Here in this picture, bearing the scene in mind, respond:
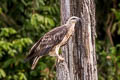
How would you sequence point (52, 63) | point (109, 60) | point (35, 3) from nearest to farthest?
1. point (35, 3)
2. point (52, 63)
3. point (109, 60)

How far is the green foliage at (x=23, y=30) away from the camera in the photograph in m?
6.35

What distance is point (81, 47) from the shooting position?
136 inches

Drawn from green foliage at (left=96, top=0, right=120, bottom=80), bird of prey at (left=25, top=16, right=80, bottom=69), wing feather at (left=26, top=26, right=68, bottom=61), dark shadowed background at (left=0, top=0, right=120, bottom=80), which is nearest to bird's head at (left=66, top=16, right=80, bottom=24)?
bird of prey at (left=25, top=16, right=80, bottom=69)

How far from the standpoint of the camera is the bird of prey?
3576mm

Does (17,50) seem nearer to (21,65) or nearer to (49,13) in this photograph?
(21,65)

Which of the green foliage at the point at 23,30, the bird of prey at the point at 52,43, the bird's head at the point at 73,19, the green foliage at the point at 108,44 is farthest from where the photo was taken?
the green foliage at the point at 108,44

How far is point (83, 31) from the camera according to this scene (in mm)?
3475

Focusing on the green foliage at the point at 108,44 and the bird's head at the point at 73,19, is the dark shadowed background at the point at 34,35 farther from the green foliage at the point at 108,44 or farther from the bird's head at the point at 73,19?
the bird's head at the point at 73,19

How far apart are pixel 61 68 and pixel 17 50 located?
3.26m

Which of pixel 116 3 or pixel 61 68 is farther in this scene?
pixel 116 3

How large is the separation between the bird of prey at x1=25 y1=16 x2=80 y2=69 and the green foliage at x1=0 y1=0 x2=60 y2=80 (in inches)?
95.0

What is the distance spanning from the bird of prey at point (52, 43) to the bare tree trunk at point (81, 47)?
7cm

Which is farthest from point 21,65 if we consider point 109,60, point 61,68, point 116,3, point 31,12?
point 61,68

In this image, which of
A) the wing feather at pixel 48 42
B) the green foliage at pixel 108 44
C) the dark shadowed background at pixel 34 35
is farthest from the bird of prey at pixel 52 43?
the green foliage at pixel 108 44
